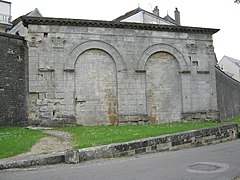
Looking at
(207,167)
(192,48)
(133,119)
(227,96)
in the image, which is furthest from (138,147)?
(227,96)

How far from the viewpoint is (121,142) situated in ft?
32.1

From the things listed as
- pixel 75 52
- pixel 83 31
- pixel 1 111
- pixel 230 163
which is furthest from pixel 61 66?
pixel 230 163

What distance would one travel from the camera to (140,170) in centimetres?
690

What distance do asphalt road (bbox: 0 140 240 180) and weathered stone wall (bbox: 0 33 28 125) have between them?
9.80 m

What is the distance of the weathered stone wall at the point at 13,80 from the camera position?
647 inches

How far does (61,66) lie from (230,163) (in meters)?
12.1

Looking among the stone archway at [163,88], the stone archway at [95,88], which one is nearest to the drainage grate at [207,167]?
the stone archway at [95,88]

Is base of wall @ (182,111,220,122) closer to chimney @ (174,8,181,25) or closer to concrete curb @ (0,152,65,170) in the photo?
concrete curb @ (0,152,65,170)

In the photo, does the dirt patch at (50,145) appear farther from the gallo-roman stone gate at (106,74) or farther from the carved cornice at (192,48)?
the carved cornice at (192,48)

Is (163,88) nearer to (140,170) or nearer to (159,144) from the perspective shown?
(159,144)

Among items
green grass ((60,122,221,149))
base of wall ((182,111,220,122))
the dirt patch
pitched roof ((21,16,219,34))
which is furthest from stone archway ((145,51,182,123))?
the dirt patch

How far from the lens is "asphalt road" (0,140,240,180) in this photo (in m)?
6.19

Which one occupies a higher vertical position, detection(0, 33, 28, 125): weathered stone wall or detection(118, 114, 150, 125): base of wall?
detection(0, 33, 28, 125): weathered stone wall

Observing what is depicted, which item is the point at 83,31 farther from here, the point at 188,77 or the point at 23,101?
the point at 188,77
